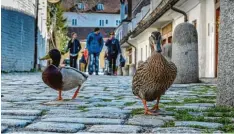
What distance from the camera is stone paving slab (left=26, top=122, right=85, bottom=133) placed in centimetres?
329

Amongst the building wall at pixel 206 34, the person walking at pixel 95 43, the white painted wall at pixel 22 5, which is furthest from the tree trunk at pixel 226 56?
the white painted wall at pixel 22 5

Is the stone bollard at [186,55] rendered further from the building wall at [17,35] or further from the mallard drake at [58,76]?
the building wall at [17,35]

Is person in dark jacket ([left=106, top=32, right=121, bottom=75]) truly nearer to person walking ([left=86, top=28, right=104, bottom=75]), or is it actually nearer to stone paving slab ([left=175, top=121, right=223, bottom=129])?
person walking ([left=86, top=28, right=104, bottom=75])

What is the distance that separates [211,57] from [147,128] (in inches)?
418

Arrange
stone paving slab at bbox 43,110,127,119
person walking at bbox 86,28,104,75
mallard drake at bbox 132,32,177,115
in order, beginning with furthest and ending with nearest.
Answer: person walking at bbox 86,28,104,75 → stone paving slab at bbox 43,110,127,119 → mallard drake at bbox 132,32,177,115

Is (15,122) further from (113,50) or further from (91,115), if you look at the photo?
(113,50)

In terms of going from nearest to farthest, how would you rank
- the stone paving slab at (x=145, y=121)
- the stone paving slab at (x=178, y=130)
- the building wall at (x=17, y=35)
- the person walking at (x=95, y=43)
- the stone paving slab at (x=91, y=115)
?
the stone paving slab at (x=178, y=130) → the stone paving slab at (x=145, y=121) → the stone paving slab at (x=91, y=115) → the person walking at (x=95, y=43) → the building wall at (x=17, y=35)

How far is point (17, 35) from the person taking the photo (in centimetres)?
2103

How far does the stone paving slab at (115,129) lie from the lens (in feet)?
10.8

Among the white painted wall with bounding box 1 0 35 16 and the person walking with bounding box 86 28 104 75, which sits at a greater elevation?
the white painted wall with bounding box 1 0 35 16

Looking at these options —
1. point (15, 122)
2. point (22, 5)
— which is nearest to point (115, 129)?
point (15, 122)

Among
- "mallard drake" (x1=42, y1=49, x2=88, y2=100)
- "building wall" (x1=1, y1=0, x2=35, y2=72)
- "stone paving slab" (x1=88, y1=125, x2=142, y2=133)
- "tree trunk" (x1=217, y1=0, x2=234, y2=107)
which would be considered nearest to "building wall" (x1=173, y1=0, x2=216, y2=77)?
"building wall" (x1=1, y1=0, x2=35, y2=72)

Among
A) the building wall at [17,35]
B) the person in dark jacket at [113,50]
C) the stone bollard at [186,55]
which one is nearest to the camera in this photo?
the stone bollard at [186,55]

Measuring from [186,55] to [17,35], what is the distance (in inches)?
472
